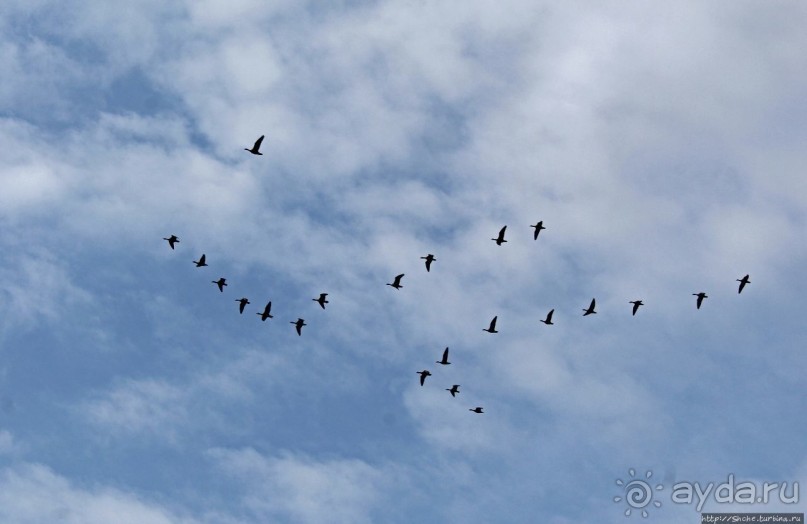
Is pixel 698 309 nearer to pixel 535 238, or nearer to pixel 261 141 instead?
pixel 535 238

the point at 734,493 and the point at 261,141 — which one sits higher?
the point at 261,141

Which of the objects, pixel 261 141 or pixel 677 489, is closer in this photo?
pixel 677 489

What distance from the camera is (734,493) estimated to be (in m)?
169

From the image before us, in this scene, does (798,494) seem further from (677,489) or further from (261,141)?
(261,141)

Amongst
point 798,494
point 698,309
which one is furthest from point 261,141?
point 798,494

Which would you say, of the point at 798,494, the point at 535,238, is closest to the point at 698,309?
the point at 535,238

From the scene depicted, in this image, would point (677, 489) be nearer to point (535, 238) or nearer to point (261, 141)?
point (535, 238)

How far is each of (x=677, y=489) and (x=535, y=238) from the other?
4358cm

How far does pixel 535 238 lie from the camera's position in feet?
655

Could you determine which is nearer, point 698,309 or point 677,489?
point 677,489

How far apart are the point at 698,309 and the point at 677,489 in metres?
33.8

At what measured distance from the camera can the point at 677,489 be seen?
172625 millimetres

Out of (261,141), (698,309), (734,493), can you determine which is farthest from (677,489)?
(261,141)

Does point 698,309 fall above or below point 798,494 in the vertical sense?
above
